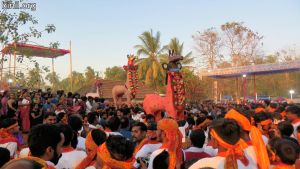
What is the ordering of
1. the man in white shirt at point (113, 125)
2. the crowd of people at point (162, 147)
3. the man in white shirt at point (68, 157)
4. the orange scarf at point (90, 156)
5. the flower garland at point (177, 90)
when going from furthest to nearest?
the flower garland at point (177, 90), the man in white shirt at point (113, 125), the man in white shirt at point (68, 157), the orange scarf at point (90, 156), the crowd of people at point (162, 147)

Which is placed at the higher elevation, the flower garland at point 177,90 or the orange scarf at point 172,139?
the flower garland at point 177,90

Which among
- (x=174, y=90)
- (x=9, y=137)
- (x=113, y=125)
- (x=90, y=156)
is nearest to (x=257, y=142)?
(x=90, y=156)

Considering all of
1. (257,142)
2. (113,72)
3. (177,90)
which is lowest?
(257,142)

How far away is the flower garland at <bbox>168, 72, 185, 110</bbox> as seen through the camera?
1056 centimetres

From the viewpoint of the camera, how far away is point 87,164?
Answer: 135 inches

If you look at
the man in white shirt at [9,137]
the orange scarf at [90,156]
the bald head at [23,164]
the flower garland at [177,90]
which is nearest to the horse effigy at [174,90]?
the flower garland at [177,90]

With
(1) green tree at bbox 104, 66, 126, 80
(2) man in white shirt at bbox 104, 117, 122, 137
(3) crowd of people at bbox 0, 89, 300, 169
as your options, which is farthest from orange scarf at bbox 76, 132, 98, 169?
(1) green tree at bbox 104, 66, 126, 80

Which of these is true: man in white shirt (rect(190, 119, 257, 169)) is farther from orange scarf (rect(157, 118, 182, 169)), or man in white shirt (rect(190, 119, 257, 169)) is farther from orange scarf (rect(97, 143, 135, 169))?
orange scarf (rect(157, 118, 182, 169))

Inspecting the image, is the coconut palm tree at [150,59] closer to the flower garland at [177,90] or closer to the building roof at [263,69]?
the building roof at [263,69]

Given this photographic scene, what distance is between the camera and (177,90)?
10750 millimetres

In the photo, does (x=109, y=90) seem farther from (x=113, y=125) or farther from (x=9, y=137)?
(x=113, y=125)

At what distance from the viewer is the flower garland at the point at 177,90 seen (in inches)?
416

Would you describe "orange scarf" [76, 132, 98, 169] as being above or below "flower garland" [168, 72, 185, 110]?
below

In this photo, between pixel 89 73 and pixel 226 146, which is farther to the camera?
pixel 89 73
